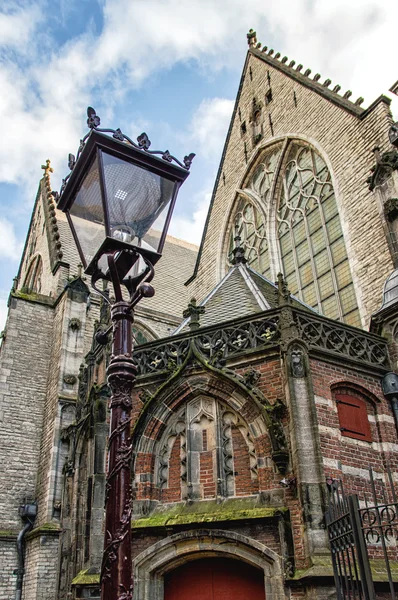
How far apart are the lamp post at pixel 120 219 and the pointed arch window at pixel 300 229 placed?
29.1ft

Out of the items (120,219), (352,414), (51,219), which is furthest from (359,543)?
(51,219)

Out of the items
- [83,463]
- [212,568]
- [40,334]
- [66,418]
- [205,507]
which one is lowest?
[212,568]

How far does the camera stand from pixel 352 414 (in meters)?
9.34

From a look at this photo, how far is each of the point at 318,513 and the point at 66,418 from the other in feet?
28.0

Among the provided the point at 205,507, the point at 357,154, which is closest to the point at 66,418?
the point at 205,507

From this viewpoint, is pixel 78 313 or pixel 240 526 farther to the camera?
pixel 78 313

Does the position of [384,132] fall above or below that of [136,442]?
above

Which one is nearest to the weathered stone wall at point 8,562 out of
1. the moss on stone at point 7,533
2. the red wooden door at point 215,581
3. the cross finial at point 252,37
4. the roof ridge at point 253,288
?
the moss on stone at point 7,533

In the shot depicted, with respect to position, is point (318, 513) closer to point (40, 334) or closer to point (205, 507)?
point (205, 507)

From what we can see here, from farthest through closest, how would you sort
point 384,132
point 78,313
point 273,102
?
point 273,102, point 78,313, point 384,132

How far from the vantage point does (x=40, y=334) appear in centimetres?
1709

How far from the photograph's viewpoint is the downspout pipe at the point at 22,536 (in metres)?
13.3

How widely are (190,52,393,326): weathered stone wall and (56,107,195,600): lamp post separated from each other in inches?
325

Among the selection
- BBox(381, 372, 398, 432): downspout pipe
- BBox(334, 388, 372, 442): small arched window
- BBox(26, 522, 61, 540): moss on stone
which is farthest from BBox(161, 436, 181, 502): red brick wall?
BBox(26, 522, 61, 540): moss on stone
